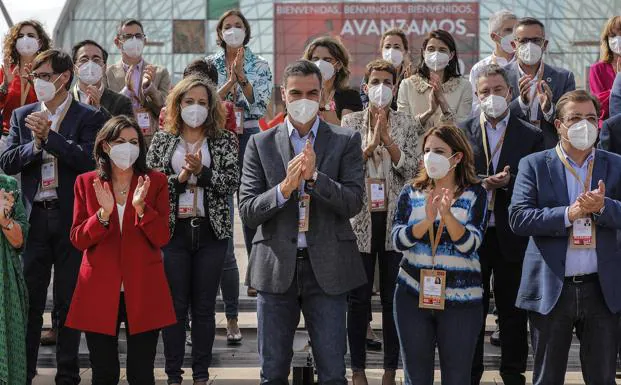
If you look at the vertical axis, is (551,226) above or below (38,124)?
below

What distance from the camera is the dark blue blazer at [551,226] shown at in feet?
17.0

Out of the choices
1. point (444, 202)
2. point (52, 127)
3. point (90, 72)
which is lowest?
point (444, 202)

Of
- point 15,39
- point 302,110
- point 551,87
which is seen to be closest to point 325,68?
point 551,87

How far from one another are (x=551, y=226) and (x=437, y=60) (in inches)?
88.1

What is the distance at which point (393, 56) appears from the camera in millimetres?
7820

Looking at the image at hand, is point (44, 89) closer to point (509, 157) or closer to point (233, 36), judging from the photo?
point (233, 36)

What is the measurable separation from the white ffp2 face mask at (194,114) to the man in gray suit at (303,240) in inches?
34.4

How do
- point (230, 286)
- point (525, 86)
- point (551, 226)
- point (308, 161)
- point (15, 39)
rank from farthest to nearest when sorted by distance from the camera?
point (15, 39), point (230, 286), point (525, 86), point (551, 226), point (308, 161)

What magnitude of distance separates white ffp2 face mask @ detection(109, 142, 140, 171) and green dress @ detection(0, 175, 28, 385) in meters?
0.65

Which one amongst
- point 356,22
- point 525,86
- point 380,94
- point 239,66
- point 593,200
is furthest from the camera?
point 356,22

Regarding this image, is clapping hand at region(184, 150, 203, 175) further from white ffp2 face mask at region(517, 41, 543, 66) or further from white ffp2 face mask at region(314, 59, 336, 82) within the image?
white ffp2 face mask at region(517, 41, 543, 66)

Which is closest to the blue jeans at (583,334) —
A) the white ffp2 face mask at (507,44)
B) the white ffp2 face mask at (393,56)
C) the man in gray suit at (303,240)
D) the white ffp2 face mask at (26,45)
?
the man in gray suit at (303,240)

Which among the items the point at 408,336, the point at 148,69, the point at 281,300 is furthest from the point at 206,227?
the point at 148,69

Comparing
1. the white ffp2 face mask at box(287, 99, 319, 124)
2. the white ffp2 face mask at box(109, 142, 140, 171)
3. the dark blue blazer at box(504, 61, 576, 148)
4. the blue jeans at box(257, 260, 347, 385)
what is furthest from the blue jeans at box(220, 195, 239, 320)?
the dark blue blazer at box(504, 61, 576, 148)
